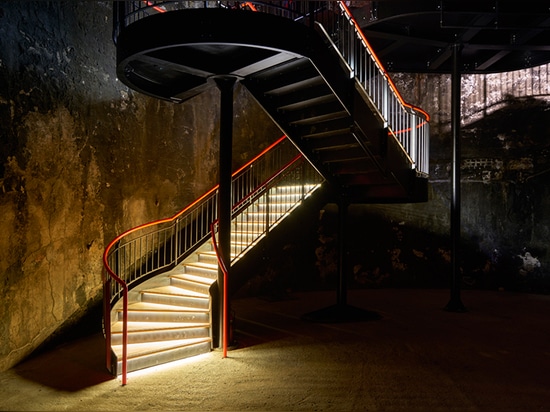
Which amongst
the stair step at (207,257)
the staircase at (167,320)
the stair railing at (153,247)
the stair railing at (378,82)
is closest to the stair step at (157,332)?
the staircase at (167,320)

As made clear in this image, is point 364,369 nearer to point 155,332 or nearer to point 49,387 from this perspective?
point 155,332

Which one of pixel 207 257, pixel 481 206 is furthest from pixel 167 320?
pixel 481 206

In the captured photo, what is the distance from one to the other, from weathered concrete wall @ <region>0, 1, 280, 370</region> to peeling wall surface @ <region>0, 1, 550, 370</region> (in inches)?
0.9

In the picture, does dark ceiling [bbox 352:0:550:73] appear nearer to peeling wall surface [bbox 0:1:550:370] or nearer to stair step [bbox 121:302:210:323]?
peeling wall surface [bbox 0:1:550:370]

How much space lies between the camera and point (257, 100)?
6.79m

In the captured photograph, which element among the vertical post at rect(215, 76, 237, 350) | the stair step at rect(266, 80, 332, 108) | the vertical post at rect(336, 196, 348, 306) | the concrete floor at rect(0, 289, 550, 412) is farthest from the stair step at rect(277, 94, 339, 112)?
the concrete floor at rect(0, 289, 550, 412)

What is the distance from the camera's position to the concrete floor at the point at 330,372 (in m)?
4.73

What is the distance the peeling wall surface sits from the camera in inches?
249

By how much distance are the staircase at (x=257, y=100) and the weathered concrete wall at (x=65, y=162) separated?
727mm

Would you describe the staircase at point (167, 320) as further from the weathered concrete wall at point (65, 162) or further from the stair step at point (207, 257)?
the weathered concrete wall at point (65, 162)

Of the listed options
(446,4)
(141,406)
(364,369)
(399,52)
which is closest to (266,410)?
(141,406)

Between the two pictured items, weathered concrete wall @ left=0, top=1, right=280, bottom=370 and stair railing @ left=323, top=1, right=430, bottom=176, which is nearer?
weathered concrete wall @ left=0, top=1, right=280, bottom=370

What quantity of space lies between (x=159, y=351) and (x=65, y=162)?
3465 millimetres

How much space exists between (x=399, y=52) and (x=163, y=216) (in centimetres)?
667
